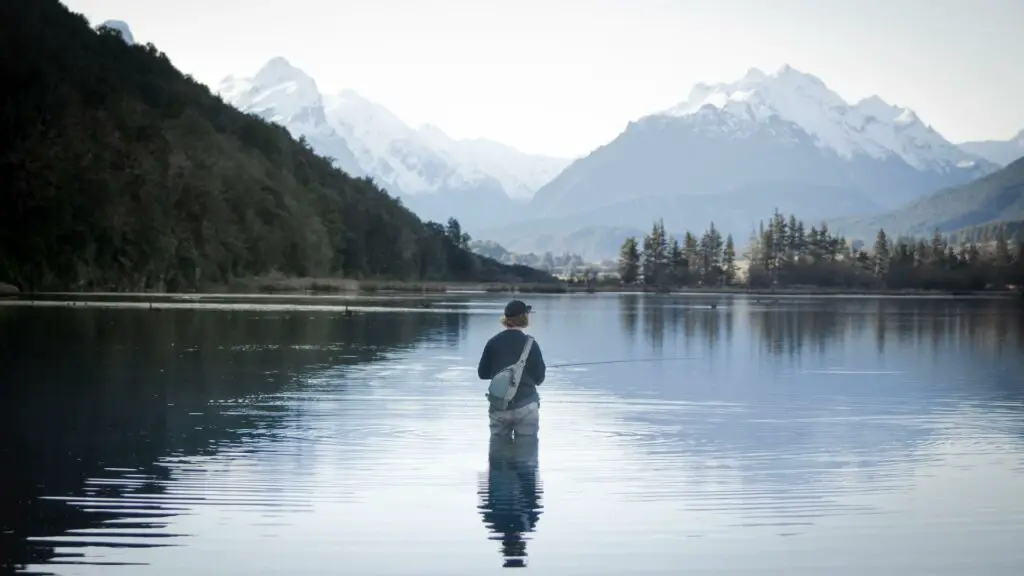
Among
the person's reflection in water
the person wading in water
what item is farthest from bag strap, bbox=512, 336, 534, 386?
the person's reflection in water

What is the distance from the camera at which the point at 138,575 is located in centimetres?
1173

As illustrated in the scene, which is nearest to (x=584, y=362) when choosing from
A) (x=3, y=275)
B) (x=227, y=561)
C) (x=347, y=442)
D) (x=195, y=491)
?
(x=347, y=442)

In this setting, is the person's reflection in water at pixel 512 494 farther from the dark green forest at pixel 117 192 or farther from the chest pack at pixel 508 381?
the dark green forest at pixel 117 192

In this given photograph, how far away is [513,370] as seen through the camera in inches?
728

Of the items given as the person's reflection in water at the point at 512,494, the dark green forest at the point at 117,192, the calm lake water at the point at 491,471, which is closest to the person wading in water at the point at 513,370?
Result: the person's reflection in water at the point at 512,494

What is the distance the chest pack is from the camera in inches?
728

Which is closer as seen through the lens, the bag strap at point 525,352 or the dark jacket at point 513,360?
the bag strap at point 525,352

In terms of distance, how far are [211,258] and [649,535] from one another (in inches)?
6021

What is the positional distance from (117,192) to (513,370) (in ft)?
473

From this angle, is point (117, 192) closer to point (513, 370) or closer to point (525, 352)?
point (525, 352)

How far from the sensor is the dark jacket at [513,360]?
18750mm

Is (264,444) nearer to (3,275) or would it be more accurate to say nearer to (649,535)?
(649,535)

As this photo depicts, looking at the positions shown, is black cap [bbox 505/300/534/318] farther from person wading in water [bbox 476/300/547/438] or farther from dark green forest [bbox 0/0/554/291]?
dark green forest [bbox 0/0/554/291]

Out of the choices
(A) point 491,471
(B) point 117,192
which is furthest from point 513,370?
(B) point 117,192
